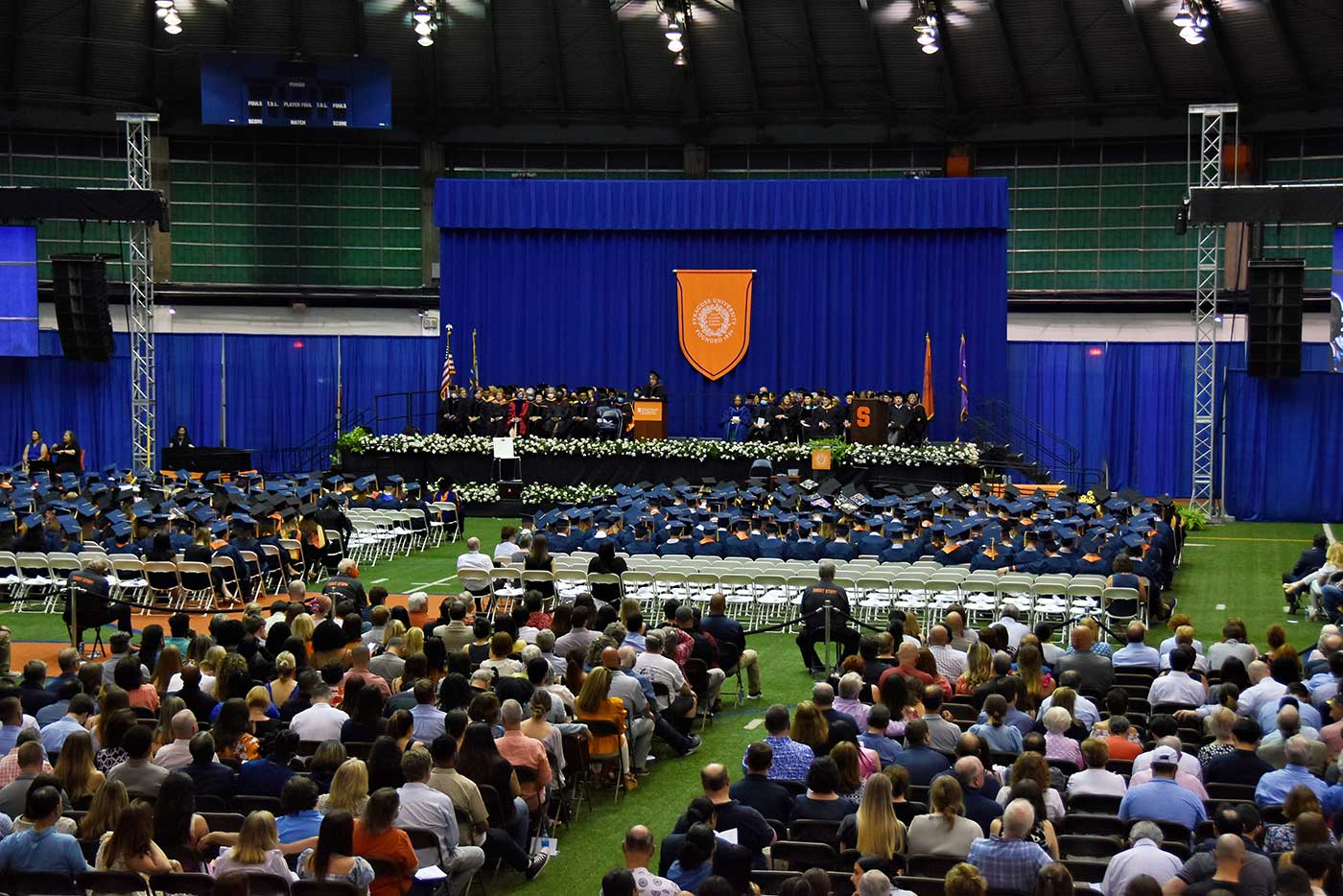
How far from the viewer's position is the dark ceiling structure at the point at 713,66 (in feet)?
115

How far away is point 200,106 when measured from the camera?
3838cm

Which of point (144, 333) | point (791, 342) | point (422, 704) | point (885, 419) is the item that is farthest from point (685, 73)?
point (422, 704)

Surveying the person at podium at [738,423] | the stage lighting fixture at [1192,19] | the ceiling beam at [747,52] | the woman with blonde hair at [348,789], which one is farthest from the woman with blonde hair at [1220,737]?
the ceiling beam at [747,52]

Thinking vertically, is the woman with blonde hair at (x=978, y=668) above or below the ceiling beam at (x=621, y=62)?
below

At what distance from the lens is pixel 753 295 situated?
37312 mm

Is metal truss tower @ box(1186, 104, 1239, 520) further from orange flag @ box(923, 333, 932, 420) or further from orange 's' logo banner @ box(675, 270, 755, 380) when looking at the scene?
orange 's' logo banner @ box(675, 270, 755, 380)

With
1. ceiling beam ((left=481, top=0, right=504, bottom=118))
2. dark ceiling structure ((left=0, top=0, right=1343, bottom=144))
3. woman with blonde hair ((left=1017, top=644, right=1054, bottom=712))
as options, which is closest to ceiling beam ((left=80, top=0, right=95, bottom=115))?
dark ceiling structure ((left=0, top=0, right=1343, bottom=144))

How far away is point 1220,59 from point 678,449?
645 inches

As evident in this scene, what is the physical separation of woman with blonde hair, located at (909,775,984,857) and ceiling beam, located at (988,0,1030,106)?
3083 cm

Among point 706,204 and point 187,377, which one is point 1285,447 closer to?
point 706,204

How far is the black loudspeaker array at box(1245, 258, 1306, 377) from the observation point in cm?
2877

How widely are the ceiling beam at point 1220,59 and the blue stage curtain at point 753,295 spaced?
616cm

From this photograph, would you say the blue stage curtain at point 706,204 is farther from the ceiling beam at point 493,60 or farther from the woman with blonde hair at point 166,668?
the woman with blonde hair at point 166,668

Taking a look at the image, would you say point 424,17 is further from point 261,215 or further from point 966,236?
point 966,236
